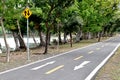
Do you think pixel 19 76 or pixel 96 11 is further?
pixel 96 11

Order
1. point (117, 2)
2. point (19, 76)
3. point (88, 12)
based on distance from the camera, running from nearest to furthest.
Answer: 1. point (19, 76)
2. point (88, 12)
3. point (117, 2)

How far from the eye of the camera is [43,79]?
12.5 meters

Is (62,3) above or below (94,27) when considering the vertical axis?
above

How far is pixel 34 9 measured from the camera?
35.5m

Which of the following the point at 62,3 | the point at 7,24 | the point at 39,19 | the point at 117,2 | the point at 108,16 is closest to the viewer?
the point at 62,3

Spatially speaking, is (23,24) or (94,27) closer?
(23,24)

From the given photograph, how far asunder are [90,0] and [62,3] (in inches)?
1180

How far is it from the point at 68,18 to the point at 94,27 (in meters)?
16.5

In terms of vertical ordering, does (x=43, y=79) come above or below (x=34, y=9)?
below

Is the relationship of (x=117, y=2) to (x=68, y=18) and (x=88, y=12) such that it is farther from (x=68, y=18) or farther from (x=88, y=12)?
(x=68, y=18)

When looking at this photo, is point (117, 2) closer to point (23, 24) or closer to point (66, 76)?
point (23, 24)

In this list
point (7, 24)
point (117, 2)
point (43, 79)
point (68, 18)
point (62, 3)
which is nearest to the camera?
point (43, 79)

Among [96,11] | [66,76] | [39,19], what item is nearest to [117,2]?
[96,11]

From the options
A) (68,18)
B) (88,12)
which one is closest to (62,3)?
(68,18)
